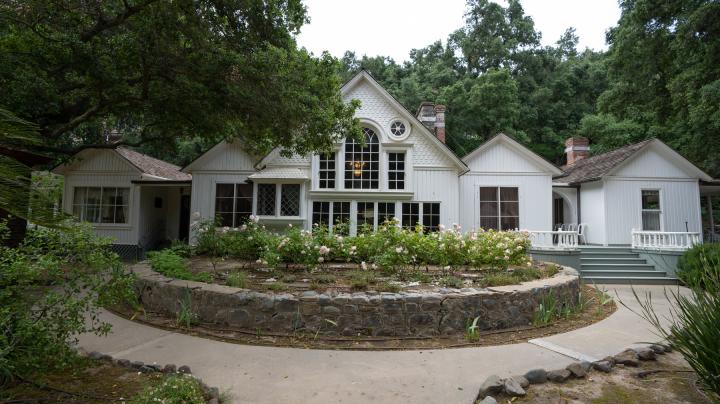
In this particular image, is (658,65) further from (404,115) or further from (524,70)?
(524,70)

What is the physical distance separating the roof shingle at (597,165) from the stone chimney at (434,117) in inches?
210

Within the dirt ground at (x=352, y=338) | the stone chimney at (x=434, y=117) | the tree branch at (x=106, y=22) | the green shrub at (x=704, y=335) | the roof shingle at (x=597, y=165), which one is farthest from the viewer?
the stone chimney at (x=434, y=117)

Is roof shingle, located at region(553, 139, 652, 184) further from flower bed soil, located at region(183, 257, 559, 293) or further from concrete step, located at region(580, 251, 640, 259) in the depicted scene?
flower bed soil, located at region(183, 257, 559, 293)

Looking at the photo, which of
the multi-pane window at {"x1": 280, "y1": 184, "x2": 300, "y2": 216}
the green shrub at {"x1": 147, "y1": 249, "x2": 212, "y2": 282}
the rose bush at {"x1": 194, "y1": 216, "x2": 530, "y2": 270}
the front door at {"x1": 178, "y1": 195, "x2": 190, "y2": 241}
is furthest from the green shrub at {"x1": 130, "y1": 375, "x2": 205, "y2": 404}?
the front door at {"x1": 178, "y1": 195, "x2": 190, "y2": 241}

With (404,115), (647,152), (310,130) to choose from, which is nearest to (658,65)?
(647,152)

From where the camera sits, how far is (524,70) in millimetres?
35750

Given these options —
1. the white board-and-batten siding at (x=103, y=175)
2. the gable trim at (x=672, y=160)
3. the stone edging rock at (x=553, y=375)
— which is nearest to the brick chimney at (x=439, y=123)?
the gable trim at (x=672, y=160)

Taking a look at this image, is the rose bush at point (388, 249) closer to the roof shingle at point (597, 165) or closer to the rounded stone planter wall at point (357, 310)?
the rounded stone planter wall at point (357, 310)

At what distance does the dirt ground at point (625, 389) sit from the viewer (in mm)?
3198

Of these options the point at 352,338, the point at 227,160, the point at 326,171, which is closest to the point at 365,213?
the point at 326,171

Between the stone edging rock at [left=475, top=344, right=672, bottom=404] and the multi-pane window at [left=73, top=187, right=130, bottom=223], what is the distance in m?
16.1

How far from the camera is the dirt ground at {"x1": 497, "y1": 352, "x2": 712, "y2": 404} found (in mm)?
3198

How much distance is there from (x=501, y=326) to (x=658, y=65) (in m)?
16.9

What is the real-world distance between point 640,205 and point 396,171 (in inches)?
371
